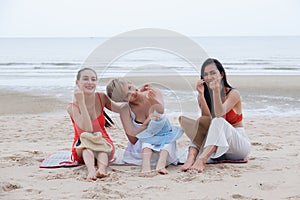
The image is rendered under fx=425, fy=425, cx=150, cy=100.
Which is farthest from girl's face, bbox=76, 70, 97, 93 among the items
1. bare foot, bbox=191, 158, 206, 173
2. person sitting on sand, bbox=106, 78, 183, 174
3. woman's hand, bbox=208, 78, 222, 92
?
bare foot, bbox=191, 158, 206, 173

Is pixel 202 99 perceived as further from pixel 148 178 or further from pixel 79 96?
pixel 79 96

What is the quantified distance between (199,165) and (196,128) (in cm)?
39

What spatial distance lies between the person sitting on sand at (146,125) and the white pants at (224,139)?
0.40 metres

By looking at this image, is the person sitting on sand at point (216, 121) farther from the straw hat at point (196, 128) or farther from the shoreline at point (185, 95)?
the shoreline at point (185, 95)

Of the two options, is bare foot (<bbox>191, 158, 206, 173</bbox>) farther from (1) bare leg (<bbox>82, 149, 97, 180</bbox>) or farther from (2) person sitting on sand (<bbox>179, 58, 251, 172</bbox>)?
(1) bare leg (<bbox>82, 149, 97, 180</bbox>)

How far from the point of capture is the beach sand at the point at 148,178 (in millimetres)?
3352

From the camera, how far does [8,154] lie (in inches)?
190

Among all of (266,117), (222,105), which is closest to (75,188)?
(222,105)

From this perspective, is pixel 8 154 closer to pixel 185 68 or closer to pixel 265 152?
pixel 265 152

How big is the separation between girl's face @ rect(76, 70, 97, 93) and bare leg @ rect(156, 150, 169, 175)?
0.93 meters

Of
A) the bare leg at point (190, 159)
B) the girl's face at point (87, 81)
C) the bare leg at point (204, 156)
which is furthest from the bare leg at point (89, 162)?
the bare leg at point (204, 156)

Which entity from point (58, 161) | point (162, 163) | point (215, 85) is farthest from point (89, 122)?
point (215, 85)

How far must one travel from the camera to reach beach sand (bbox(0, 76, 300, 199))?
3352 mm

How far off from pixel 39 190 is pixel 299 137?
372 cm
